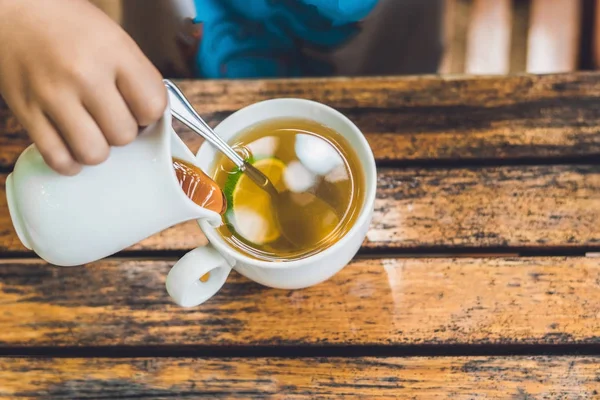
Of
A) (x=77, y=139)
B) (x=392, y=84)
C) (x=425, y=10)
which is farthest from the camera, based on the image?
(x=425, y=10)

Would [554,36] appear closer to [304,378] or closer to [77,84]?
[304,378]

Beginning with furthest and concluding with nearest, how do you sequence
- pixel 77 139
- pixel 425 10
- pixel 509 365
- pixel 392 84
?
pixel 425 10 < pixel 392 84 < pixel 509 365 < pixel 77 139

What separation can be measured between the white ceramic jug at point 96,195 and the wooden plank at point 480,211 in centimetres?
22

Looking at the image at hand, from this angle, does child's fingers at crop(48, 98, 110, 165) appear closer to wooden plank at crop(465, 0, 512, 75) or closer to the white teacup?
the white teacup

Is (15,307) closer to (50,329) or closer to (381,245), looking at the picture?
(50,329)

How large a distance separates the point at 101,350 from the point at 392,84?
1.49 feet

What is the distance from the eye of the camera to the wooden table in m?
0.59

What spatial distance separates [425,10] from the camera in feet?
2.70

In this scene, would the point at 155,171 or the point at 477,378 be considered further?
the point at 477,378

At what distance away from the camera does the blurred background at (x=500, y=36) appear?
0.84m

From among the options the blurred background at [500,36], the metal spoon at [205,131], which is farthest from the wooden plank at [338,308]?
the blurred background at [500,36]

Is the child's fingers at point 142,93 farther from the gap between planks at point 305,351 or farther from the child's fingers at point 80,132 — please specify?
the gap between planks at point 305,351

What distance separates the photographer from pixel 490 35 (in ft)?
3.70

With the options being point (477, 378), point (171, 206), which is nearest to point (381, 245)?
point (477, 378)
